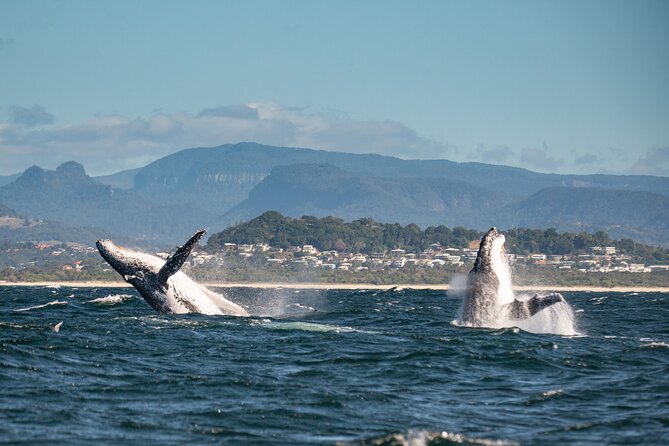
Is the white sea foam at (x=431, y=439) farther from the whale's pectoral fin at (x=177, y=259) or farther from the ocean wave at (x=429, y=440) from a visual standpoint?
the whale's pectoral fin at (x=177, y=259)

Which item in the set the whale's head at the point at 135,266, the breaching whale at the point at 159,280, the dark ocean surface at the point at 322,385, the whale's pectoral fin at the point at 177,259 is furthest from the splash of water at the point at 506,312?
the whale's head at the point at 135,266

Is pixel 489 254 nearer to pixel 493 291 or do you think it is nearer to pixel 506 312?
pixel 493 291

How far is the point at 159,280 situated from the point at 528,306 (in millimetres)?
10951

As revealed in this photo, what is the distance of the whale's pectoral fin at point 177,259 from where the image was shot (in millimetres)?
30656

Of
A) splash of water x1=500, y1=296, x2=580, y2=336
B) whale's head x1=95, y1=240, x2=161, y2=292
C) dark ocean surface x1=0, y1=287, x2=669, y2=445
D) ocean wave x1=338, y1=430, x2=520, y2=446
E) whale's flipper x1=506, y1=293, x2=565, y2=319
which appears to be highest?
whale's head x1=95, y1=240, x2=161, y2=292

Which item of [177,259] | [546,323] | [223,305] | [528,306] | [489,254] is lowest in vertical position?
[546,323]

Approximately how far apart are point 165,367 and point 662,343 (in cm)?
1368

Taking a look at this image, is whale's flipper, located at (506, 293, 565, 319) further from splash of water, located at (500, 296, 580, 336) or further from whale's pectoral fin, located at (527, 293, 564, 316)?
splash of water, located at (500, 296, 580, 336)

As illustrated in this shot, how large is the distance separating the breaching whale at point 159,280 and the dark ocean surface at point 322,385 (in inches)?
36.4

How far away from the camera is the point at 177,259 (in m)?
31.4

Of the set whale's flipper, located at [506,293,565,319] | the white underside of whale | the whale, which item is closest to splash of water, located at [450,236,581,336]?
the whale

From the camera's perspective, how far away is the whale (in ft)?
94.5

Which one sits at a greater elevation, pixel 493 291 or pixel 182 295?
pixel 493 291

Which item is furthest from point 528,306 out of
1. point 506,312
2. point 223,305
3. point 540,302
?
point 223,305
